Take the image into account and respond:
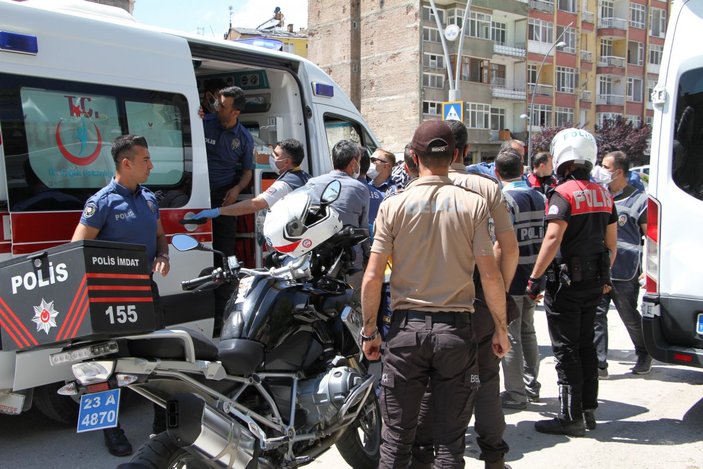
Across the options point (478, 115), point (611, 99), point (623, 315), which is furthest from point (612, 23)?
point (623, 315)

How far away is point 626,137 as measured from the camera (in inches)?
1843

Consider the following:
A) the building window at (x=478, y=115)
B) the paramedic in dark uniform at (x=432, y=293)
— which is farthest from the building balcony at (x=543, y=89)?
the paramedic in dark uniform at (x=432, y=293)

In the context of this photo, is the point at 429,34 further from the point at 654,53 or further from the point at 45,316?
the point at 45,316

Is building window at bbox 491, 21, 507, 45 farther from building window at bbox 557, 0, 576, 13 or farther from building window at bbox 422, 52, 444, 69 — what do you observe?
building window at bbox 557, 0, 576, 13

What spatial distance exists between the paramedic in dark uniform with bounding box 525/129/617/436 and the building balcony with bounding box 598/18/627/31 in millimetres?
52198

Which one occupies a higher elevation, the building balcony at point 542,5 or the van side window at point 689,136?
the building balcony at point 542,5

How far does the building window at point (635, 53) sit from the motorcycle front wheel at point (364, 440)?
2188 inches

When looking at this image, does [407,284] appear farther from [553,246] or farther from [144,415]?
[144,415]

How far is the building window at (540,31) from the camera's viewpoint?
4681 centimetres

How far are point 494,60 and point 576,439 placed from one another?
4332 centimetres

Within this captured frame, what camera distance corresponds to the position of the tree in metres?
45.8

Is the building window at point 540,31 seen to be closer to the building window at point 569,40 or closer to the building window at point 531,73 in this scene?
the building window at point 569,40

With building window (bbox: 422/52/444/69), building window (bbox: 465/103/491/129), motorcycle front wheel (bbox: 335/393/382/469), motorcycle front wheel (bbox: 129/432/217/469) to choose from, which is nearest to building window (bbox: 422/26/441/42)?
building window (bbox: 422/52/444/69)

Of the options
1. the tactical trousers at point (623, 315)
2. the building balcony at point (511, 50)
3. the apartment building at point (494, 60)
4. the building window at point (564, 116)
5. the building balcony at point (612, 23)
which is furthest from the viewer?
the building balcony at point (612, 23)
